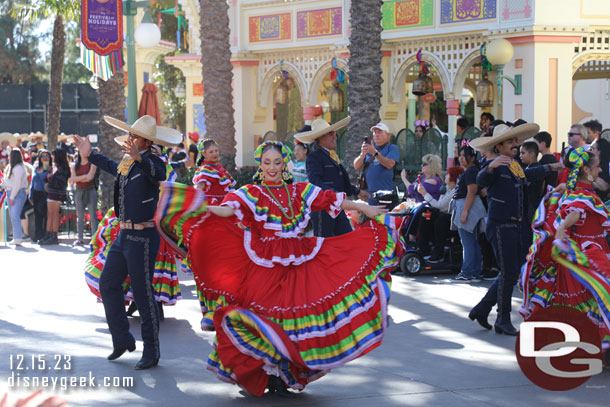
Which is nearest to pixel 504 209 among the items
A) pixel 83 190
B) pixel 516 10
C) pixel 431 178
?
pixel 431 178

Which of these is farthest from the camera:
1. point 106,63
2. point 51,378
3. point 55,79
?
point 55,79

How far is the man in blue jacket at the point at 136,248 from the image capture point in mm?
7953

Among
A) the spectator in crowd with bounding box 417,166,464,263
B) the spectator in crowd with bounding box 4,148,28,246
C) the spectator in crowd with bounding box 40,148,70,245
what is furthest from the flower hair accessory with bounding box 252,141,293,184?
the spectator in crowd with bounding box 4,148,28,246

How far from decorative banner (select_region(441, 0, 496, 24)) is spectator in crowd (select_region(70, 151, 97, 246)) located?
8.44 meters

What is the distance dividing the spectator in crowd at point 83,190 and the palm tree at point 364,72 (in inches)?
190

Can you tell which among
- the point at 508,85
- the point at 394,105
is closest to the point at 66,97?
the point at 394,105

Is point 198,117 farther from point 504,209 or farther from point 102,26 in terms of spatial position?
point 504,209

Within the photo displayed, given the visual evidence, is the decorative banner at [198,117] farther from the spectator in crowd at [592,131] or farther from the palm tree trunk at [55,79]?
the spectator in crowd at [592,131]

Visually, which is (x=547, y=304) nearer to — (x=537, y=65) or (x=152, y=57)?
(x=537, y=65)

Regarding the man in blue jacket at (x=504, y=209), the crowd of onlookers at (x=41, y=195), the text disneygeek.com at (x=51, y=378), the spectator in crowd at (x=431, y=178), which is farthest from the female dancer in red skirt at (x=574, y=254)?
the crowd of onlookers at (x=41, y=195)

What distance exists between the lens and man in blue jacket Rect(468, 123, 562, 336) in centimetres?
902

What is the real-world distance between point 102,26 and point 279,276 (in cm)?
1101

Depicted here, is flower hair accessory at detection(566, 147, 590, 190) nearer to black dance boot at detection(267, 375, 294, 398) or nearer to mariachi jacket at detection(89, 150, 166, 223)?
black dance boot at detection(267, 375, 294, 398)

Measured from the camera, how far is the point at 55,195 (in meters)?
18.5
